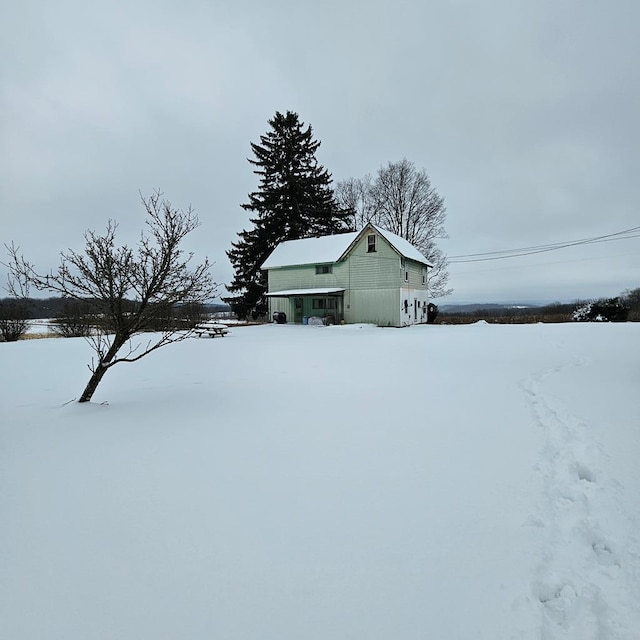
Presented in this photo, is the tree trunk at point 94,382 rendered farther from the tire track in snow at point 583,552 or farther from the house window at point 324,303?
the house window at point 324,303

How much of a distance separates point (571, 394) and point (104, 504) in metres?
7.22

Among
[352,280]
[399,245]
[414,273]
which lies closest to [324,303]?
[352,280]

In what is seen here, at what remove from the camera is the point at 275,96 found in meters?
38.2

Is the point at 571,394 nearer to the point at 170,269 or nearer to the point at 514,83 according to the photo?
the point at 170,269

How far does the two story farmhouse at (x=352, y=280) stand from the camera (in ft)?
82.0

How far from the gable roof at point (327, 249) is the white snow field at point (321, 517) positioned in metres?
20.5

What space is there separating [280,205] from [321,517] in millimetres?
34818

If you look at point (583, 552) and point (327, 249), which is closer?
point (583, 552)

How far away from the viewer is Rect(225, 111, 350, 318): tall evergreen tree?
3447 cm

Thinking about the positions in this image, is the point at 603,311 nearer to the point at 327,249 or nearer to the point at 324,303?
the point at 324,303

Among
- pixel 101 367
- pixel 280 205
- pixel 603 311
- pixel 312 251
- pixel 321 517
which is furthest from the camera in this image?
pixel 280 205

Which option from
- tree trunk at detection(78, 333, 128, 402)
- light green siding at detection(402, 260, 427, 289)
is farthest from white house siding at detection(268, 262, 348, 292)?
tree trunk at detection(78, 333, 128, 402)

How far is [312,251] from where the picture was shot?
2881 cm

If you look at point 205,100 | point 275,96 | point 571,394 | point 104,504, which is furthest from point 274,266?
point 104,504
